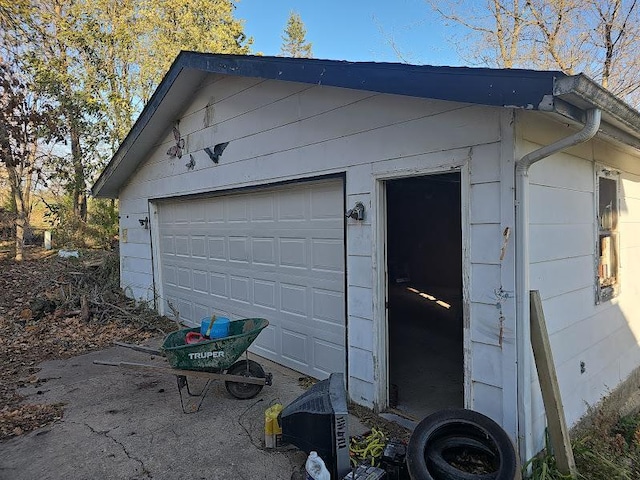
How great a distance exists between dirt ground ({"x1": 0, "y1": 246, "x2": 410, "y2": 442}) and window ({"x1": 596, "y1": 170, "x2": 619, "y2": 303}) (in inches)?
105

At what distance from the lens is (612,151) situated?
15.2 feet

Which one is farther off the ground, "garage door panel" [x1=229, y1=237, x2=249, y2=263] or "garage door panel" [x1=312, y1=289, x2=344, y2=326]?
"garage door panel" [x1=229, y1=237, x2=249, y2=263]

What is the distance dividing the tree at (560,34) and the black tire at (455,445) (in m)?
11.1

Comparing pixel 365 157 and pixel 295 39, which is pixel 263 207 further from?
pixel 295 39

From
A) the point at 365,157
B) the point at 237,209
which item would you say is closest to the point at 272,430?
the point at 365,157

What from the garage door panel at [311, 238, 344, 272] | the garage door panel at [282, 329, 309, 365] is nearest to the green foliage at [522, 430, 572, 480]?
the garage door panel at [311, 238, 344, 272]

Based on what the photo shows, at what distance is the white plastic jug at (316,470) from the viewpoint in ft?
8.57

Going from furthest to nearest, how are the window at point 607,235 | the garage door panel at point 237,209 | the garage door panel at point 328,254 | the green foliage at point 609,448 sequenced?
the garage door panel at point 237,209, the garage door panel at point 328,254, the window at point 607,235, the green foliage at point 609,448

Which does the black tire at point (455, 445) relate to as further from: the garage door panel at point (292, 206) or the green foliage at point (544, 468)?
the garage door panel at point (292, 206)

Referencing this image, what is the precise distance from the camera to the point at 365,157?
3.99m

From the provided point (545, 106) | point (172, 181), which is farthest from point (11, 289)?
point (545, 106)

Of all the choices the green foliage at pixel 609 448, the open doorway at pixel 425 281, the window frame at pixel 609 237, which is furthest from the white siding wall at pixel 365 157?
the window frame at pixel 609 237

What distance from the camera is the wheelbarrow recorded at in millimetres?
3904

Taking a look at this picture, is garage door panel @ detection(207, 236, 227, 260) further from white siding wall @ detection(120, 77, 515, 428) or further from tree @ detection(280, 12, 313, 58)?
tree @ detection(280, 12, 313, 58)
